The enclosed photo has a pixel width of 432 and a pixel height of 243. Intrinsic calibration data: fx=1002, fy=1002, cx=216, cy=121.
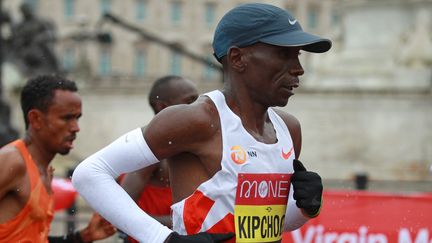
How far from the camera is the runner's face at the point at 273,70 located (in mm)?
3859

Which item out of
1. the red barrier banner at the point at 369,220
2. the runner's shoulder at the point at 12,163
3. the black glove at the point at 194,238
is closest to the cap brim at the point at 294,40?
the black glove at the point at 194,238

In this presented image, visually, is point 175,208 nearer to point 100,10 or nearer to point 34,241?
point 34,241

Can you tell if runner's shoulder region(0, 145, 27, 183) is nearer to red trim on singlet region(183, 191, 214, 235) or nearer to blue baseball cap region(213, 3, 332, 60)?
red trim on singlet region(183, 191, 214, 235)

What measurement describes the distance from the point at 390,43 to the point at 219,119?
924 inches

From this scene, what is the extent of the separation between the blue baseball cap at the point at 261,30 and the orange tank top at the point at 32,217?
1565mm

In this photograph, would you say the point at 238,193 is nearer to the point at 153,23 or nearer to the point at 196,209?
the point at 196,209

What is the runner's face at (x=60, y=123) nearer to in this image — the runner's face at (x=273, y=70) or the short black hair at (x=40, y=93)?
the short black hair at (x=40, y=93)

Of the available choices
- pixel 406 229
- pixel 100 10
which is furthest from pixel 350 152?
pixel 100 10

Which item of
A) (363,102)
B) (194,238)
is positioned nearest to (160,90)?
→ (194,238)

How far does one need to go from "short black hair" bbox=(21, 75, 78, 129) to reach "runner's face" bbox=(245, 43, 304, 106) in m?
1.83

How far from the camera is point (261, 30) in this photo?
3.82 m

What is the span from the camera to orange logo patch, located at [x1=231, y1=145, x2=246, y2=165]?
3.84 meters

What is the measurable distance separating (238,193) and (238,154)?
0.15 metres

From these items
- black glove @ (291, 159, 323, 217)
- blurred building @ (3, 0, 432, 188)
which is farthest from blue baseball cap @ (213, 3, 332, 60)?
blurred building @ (3, 0, 432, 188)
